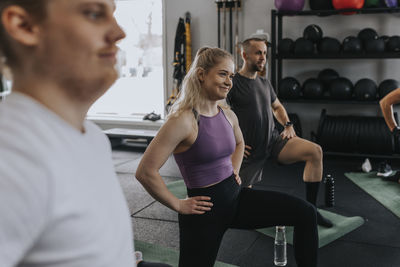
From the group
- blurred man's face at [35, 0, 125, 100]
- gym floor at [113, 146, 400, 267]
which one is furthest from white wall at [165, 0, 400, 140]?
blurred man's face at [35, 0, 125, 100]

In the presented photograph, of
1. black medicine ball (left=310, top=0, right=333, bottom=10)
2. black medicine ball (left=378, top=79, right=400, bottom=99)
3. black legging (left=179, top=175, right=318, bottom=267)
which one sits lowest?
black legging (left=179, top=175, right=318, bottom=267)

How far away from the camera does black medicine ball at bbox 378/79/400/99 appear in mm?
4766

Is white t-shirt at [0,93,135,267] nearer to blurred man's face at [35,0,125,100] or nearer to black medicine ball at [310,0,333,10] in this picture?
blurred man's face at [35,0,125,100]

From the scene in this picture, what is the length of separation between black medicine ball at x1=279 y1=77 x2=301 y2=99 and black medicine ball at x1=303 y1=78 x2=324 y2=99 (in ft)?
0.33

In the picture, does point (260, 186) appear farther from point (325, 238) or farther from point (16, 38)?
point (16, 38)

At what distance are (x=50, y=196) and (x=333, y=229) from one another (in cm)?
280

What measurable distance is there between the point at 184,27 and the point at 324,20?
6.69ft

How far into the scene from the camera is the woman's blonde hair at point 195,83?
1.70 m

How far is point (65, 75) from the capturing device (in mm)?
488

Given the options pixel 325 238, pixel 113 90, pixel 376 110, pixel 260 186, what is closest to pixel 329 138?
pixel 376 110

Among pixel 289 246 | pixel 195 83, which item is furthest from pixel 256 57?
pixel 289 246

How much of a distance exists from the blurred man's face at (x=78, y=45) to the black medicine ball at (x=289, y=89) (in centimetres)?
474

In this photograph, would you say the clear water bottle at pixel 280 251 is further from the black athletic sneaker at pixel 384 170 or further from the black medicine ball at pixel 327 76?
the black medicine ball at pixel 327 76

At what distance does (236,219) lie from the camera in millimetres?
1721
